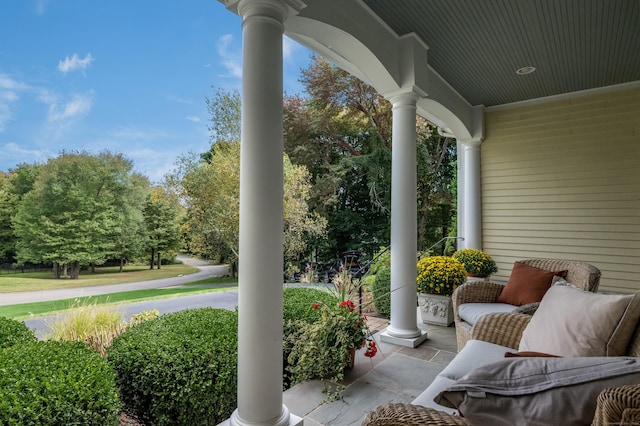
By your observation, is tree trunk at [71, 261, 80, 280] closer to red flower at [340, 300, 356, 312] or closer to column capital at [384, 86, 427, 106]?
red flower at [340, 300, 356, 312]

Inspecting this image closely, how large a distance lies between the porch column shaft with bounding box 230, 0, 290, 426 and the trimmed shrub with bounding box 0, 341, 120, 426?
2.12 feet

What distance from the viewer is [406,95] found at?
11.1 feet

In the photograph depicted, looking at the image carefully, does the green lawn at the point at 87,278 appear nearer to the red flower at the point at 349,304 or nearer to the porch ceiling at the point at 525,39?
the red flower at the point at 349,304

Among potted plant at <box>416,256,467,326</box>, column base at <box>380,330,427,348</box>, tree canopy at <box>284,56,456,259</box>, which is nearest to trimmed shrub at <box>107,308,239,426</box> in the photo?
column base at <box>380,330,427,348</box>

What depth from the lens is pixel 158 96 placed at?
9.82 m

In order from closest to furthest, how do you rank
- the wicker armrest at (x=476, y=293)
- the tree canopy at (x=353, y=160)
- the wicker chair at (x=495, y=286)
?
the wicker chair at (x=495, y=286), the wicker armrest at (x=476, y=293), the tree canopy at (x=353, y=160)

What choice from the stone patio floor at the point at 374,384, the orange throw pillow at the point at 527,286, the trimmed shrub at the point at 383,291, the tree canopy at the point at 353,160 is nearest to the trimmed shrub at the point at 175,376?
the stone patio floor at the point at 374,384

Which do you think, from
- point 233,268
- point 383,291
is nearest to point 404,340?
point 383,291

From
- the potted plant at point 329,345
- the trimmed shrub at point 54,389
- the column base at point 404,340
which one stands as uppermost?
the trimmed shrub at point 54,389

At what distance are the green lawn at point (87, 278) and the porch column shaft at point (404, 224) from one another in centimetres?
423

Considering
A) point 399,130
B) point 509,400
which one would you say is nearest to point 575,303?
point 509,400

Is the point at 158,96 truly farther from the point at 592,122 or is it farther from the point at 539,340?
the point at 539,340

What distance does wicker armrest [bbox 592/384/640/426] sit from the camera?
2.41 ft

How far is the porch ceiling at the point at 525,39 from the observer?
2820 millimetres
